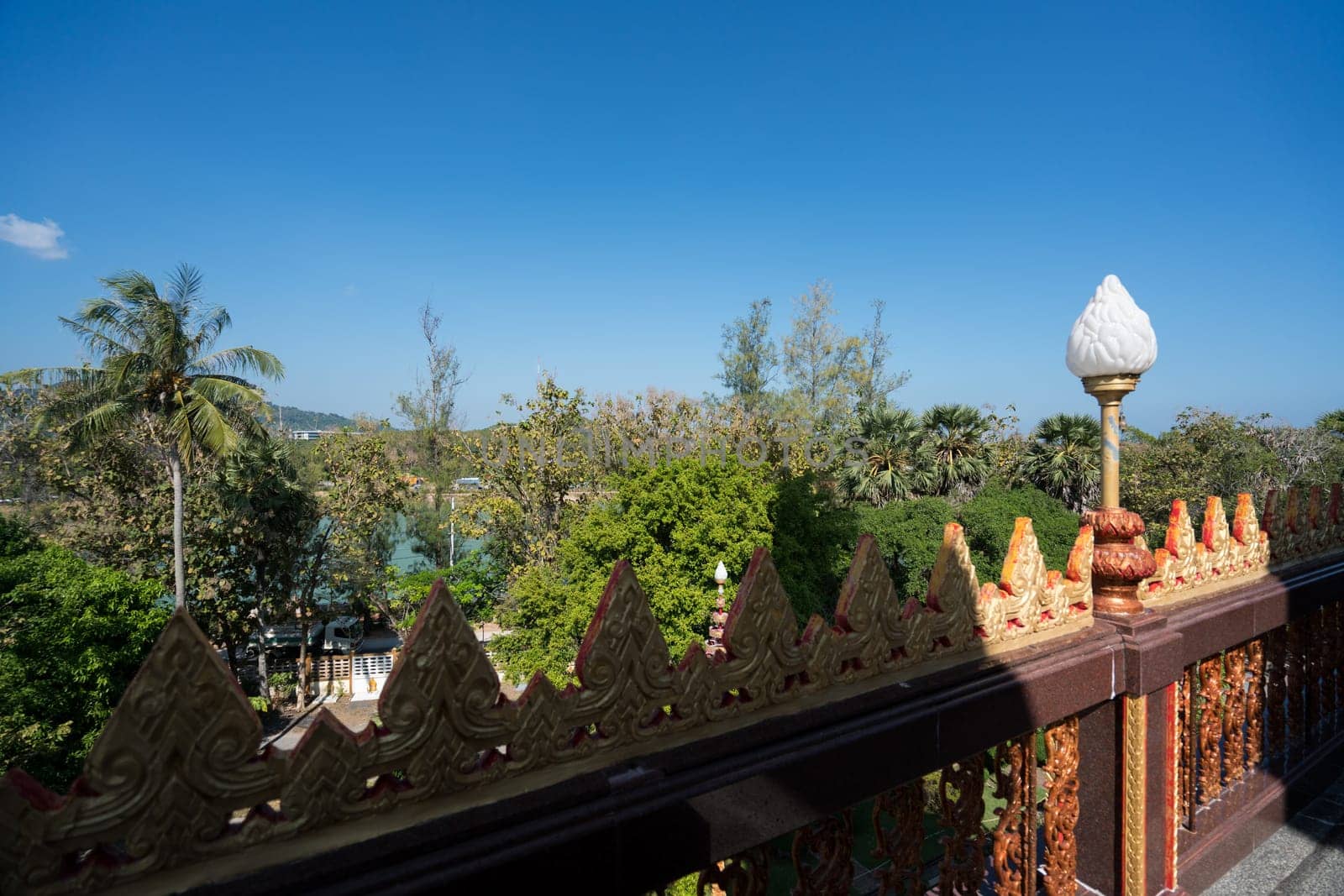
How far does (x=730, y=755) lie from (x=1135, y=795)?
1813 millimetres

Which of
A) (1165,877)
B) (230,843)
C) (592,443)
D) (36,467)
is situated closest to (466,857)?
(230,843)

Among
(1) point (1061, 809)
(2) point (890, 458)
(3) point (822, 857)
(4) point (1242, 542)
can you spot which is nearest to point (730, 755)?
(3) point (822, 857)

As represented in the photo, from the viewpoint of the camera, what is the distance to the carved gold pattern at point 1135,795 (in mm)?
2355

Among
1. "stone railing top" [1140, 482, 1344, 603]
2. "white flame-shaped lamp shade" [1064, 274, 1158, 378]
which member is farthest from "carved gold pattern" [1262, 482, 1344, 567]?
"white flame-shaped lamp shade" [1064, 274, 1158, 378]

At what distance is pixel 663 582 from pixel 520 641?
11.3ft

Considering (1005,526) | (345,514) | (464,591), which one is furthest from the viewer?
(464,591)

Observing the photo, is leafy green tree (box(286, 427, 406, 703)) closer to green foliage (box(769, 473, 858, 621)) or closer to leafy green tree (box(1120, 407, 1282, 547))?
green foliage (box(769, 473, 858, 621))

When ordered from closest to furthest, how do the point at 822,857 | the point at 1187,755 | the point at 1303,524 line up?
the point at 822,857, the point at 1187,755, the point at 1303,524

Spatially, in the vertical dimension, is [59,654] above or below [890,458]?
below

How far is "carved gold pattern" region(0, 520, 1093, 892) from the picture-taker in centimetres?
97

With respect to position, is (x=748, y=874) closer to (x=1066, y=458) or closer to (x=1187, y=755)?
(x=1187, y=755)

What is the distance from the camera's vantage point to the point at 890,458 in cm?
2055

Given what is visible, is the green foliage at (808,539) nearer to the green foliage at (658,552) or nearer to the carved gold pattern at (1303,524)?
the green foliage at (658,552)

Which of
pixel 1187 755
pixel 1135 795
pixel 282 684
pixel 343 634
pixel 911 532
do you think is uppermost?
pixel 1135 795
